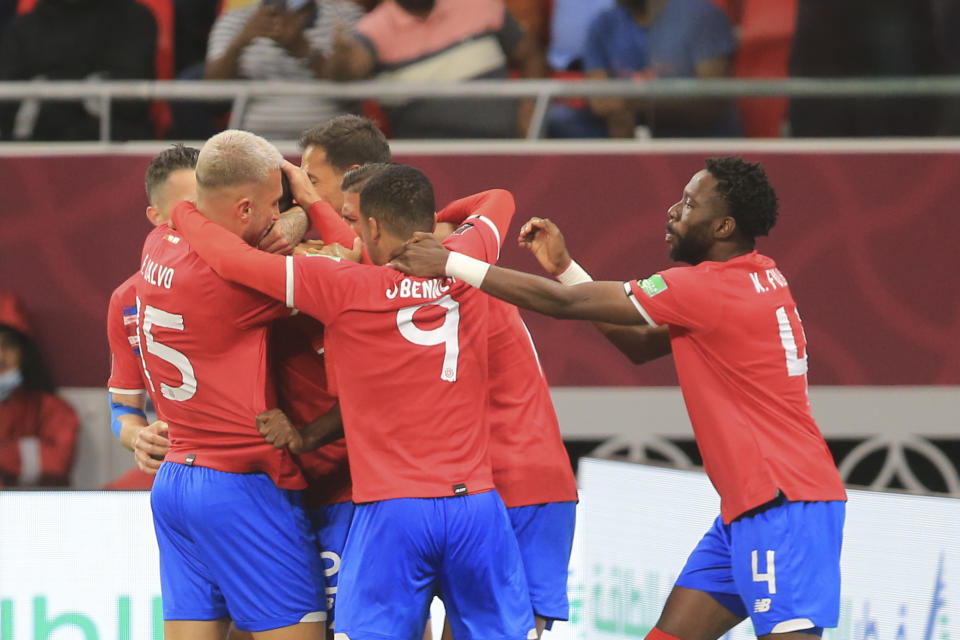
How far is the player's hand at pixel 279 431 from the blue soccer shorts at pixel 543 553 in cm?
69

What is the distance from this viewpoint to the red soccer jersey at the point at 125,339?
4.33 metres

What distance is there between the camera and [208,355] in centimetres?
379

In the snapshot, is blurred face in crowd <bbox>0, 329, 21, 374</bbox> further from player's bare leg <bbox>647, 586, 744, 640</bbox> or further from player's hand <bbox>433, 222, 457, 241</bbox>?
player's bare leg <bbox>647, 586, 744, 640</bbox>

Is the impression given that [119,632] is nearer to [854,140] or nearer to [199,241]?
[199,241]

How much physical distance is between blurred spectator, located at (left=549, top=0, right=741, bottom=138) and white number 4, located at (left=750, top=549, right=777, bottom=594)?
3.44m

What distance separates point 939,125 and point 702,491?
116 inches

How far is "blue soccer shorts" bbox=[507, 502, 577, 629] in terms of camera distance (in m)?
4.03

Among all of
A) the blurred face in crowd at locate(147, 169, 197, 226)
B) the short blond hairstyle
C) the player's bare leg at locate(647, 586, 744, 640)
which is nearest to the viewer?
the short blond hairstyle

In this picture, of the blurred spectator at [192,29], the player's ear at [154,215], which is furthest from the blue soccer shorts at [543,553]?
the blurred spectator at [192,29]

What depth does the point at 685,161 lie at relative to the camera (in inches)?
278

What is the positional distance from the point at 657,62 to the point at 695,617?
3415 millimetres

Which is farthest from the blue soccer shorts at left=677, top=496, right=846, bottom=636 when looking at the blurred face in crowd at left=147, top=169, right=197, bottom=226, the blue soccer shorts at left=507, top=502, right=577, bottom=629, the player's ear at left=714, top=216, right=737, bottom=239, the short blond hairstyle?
the blurred face in crowd at left=147, top=169, right=197, bottom=226

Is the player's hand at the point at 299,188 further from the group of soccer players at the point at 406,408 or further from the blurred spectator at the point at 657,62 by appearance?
the blurred spectator at the point at 657,62

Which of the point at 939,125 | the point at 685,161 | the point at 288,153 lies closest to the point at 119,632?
the point at 288,153
